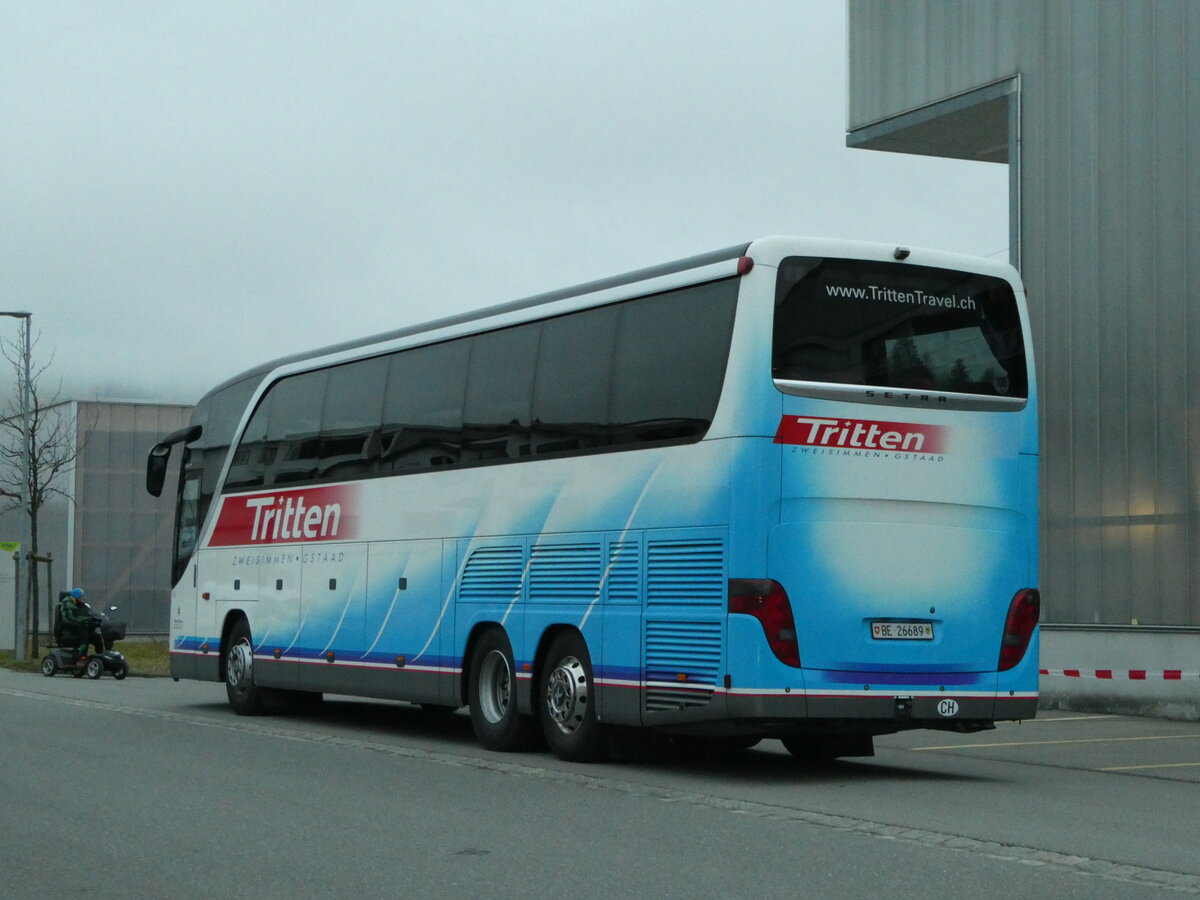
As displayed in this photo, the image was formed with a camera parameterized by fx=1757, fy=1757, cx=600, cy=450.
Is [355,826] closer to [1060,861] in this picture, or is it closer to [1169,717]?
[1060,861]

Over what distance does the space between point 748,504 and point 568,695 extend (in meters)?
2.64

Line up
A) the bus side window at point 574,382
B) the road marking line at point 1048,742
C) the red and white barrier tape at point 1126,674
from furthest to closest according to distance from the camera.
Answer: the red and white barrier tape at point 1126,674 → the road marking line at point 1048,742 → the bus side window at point 574,382

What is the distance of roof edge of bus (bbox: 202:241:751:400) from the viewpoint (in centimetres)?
1280

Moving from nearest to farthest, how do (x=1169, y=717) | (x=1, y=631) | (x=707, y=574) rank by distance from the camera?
(x=707, y=574) → (x=1169, y=717) → (x=1, y=631)

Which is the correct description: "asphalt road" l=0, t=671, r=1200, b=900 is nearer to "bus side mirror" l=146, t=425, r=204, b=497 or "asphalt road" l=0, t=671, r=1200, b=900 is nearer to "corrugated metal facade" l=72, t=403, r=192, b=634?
"bus side mirror" l=146, t=425, r=204, b=497

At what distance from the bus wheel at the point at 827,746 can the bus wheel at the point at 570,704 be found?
1.67 meters

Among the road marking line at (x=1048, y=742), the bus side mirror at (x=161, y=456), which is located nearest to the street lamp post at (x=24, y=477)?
the bus side mirror at (x=161, y=456)

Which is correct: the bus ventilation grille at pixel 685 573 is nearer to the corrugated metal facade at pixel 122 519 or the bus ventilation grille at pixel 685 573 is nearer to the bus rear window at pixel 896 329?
the bus rear window at pixel 896 329

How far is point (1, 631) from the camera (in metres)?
42.7

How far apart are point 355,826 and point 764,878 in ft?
8.78

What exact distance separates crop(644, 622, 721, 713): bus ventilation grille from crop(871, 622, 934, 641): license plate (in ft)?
3.78

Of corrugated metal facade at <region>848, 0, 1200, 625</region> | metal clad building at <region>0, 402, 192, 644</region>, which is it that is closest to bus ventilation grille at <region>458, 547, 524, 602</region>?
corrugated metal facade at <region>848, 0, 1200, 625</region>

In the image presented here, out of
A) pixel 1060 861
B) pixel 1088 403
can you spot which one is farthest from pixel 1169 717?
pixel 1060 861

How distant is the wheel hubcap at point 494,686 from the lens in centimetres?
1489
